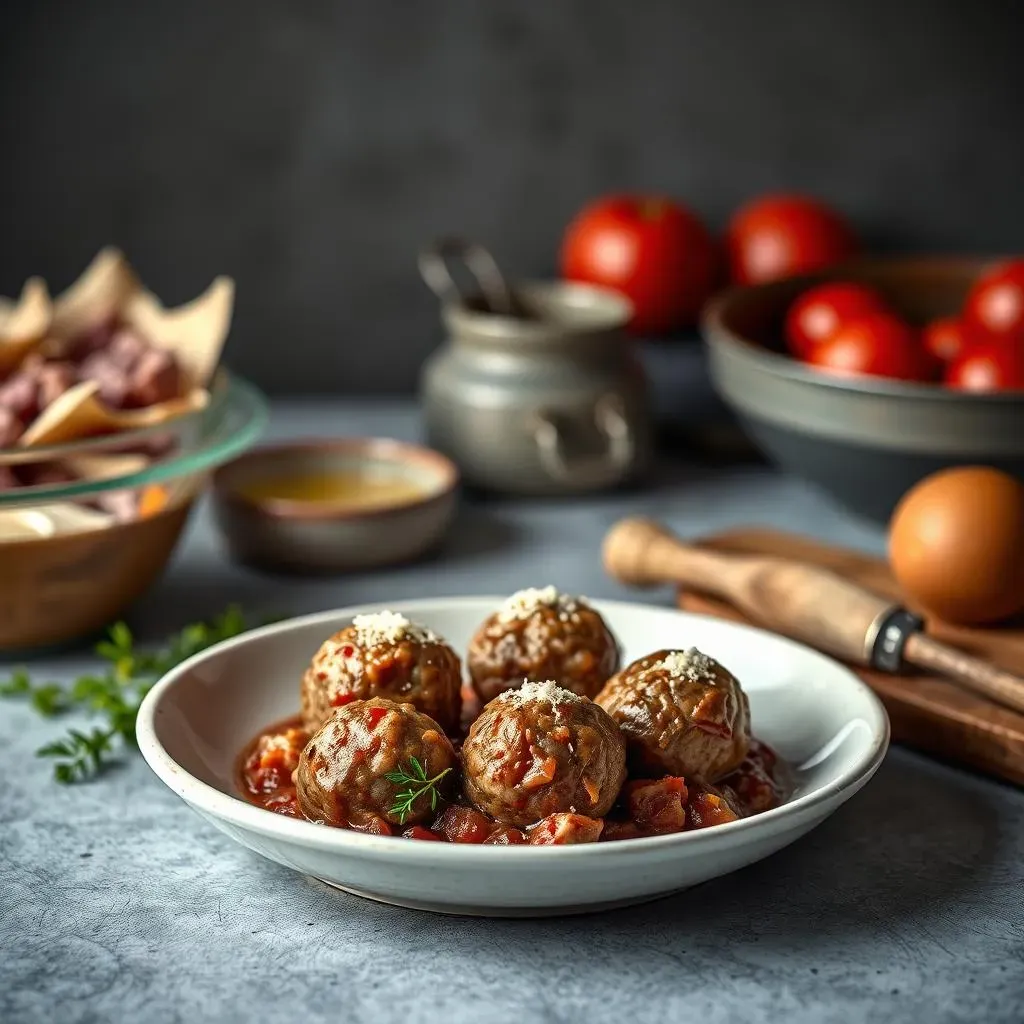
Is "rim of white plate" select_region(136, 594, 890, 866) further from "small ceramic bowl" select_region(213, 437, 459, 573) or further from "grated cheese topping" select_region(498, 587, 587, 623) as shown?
"small ceramic bowl" select_region(213, 437, 459, 573)

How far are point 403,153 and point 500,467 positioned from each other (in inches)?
32.7

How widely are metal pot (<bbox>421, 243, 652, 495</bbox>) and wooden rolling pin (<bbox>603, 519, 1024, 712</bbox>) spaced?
524mm

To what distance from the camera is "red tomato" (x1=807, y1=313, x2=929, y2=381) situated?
2328 mm

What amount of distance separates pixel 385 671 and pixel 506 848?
29cm

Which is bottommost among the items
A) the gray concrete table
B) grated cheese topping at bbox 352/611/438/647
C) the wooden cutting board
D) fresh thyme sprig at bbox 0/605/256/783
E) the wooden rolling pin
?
fresh thyme sprig at bbox 0/605/256/783

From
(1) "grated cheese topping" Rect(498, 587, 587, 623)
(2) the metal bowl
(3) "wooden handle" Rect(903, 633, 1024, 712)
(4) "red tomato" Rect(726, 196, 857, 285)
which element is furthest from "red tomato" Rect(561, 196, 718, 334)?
(1) "grated cheese topping" Rect(498, 587, 587, 623)

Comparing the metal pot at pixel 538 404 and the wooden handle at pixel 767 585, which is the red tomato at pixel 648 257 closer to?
the metal pot at pixel 538 404

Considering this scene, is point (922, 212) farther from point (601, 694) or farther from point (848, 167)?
point (601, 694)

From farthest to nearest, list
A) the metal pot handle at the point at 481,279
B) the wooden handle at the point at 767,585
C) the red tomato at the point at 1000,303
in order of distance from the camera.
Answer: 1. the metal pot handle at the point at 481,279
2. the red tomato at the point at 1000,303
3. the wooden handle at the point at 767,585

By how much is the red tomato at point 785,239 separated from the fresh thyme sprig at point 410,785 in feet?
6.09

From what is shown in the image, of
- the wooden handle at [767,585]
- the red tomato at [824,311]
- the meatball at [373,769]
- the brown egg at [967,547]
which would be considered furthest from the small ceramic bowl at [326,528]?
the meatball at [373,769]

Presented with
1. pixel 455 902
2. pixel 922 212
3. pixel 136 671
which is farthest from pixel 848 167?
pixel 455 902

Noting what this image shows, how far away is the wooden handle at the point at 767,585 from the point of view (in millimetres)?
1749

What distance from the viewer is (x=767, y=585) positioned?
1875 millimetres
